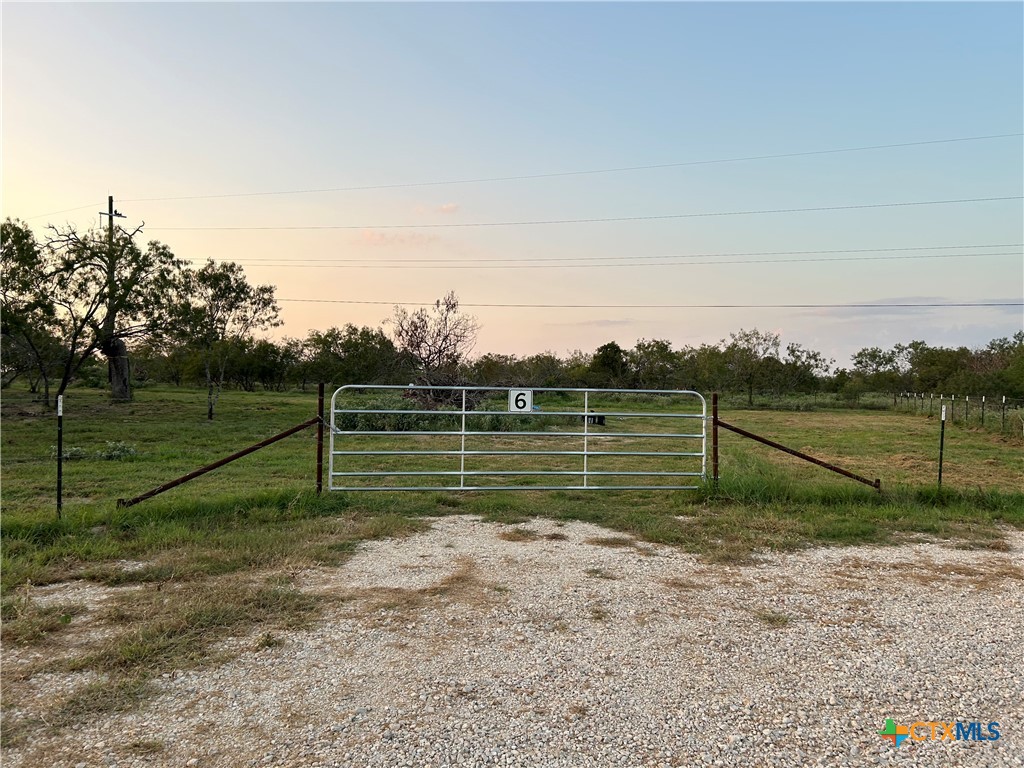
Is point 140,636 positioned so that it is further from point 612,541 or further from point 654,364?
point 654,364

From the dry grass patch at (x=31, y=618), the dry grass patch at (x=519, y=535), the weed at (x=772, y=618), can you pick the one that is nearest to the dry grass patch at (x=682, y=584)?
the weed at (x=772, y=618)

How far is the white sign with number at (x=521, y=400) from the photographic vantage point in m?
7.58

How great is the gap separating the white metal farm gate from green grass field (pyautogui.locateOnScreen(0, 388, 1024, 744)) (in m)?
0.46

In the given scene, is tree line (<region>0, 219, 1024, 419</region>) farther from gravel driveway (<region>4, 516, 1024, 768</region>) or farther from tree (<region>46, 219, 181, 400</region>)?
gravel driveway (<region>4, 516, 1024, 768</region>)

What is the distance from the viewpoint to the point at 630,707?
2830 millimetres

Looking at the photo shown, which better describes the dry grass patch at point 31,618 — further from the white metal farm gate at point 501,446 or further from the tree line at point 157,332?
the tree line at point 157,332

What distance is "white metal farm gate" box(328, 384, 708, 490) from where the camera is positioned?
24.5ft

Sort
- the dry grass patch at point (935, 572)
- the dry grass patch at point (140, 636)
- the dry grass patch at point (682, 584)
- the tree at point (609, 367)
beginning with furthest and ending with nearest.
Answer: the tree at point (609, 367)
the dry grass patch at point (935, 572)
the dry grass patch at point (682, 584)
the dry grass patch at point (140, 636)

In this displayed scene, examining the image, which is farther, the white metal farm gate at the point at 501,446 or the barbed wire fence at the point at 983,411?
the barbed wire fence at the point at 983,411

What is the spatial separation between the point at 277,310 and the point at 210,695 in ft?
74.5

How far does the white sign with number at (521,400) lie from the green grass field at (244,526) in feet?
3.57

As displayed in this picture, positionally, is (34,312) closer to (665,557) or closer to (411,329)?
(411,329)

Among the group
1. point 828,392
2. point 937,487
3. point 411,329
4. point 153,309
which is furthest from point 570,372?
point 937,487

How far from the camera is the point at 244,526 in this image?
19.1 feet
